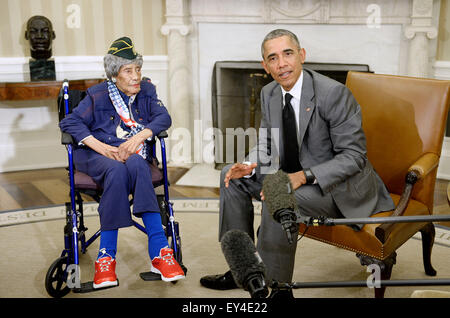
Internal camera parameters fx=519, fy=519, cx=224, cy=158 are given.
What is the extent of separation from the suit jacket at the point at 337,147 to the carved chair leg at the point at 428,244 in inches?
14.6

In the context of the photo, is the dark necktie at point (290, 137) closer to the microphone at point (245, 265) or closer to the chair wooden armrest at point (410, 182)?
the chair wooden armrest at point (410, 182)

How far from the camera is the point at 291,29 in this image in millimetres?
4105

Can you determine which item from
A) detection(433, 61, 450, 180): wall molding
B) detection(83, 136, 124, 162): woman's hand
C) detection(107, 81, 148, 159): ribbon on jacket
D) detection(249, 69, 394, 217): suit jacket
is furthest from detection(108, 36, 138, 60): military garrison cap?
detection(433, 61, 450, 180): wall molding

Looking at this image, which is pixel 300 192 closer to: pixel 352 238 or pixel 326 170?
pixel 326 170

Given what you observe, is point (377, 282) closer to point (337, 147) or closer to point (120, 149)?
point (337, 147)

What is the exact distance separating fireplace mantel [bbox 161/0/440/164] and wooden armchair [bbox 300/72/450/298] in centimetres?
Result: 155

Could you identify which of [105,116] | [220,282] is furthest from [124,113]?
[220,282]

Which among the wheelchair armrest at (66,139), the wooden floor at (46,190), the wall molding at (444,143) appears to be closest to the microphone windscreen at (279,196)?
the wheelchair armrest at (66,139)

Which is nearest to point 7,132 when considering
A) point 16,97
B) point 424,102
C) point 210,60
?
point 16,97

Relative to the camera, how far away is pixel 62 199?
3656 mm

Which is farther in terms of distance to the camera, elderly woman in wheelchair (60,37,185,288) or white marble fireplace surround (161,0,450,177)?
white marble fireplace surround (161,0,450,177)

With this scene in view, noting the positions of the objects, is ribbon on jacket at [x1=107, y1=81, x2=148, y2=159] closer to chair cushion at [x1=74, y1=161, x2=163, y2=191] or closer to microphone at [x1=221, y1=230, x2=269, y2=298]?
chair cushion at [x1=74, y1=161, x2=163, y2=191]

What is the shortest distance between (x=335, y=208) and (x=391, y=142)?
A: 0.48 metres

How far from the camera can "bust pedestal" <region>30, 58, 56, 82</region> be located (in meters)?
4.04
